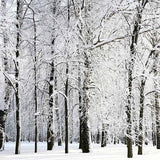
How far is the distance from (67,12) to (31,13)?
2671 millimetres

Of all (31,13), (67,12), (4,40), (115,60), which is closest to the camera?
(4,40)

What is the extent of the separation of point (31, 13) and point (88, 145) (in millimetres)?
9429

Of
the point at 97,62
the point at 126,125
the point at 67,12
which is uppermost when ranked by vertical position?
the point at 67,12

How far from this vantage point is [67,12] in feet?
51.1

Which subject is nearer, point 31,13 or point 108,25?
point 108,25

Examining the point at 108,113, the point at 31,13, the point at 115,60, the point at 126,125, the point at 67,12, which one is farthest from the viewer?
the point at 31,13

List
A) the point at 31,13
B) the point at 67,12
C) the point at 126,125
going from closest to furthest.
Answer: the point at 126,125
the point at 67,12
the point at 31,13

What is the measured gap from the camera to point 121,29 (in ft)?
40.4

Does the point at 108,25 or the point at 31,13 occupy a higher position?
the point at 31,13

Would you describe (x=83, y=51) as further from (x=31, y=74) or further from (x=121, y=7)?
(x=31, y=74)

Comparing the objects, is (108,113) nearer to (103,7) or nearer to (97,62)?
(97,62)

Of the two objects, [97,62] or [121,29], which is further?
[121,29]

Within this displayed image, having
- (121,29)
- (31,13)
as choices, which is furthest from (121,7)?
(31,13)

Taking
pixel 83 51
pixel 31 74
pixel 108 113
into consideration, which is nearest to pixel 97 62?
pixel 83 51
